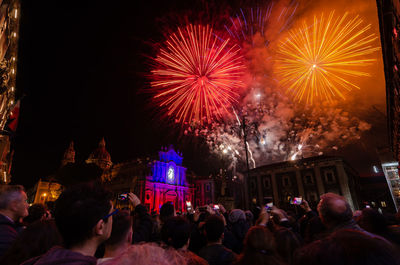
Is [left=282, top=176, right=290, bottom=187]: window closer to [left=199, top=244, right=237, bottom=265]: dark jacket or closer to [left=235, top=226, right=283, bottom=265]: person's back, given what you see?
[left=199, top=244, right=237, bottom=265]: dark jacket

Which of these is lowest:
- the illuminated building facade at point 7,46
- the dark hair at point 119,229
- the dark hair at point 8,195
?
the dark hair at point 119,229

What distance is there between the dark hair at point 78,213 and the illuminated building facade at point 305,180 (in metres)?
32.7

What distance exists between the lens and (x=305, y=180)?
3722cm

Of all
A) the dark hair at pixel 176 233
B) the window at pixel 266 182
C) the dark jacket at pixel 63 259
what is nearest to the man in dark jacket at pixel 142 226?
the dark hair at pixel 176 233

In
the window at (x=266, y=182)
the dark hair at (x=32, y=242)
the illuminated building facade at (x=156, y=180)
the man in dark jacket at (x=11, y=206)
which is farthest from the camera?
the illuminated building facade at (x=156, y=180)

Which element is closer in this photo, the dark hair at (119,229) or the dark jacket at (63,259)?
the dark jacket at (63,259)

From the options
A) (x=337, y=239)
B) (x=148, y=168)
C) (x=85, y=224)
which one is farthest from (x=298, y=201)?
(x=148, y=168)

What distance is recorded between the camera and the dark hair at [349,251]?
3.14ft

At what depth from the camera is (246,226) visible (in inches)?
202

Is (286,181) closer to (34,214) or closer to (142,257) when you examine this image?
(34,214)

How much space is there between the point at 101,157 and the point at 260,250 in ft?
216

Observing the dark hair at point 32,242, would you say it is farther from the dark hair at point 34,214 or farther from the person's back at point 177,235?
the dark hair at point 34,214

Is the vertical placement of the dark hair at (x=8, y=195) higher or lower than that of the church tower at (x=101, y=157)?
lower

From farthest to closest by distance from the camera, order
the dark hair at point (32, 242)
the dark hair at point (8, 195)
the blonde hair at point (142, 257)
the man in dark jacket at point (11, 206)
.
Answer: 1. the dark hair at point (8, 195)
2. the man in dark jacket at point (11, 206)
3. the dark hair at point (32, 242)
4. the blonde hair at point (142, 257)
